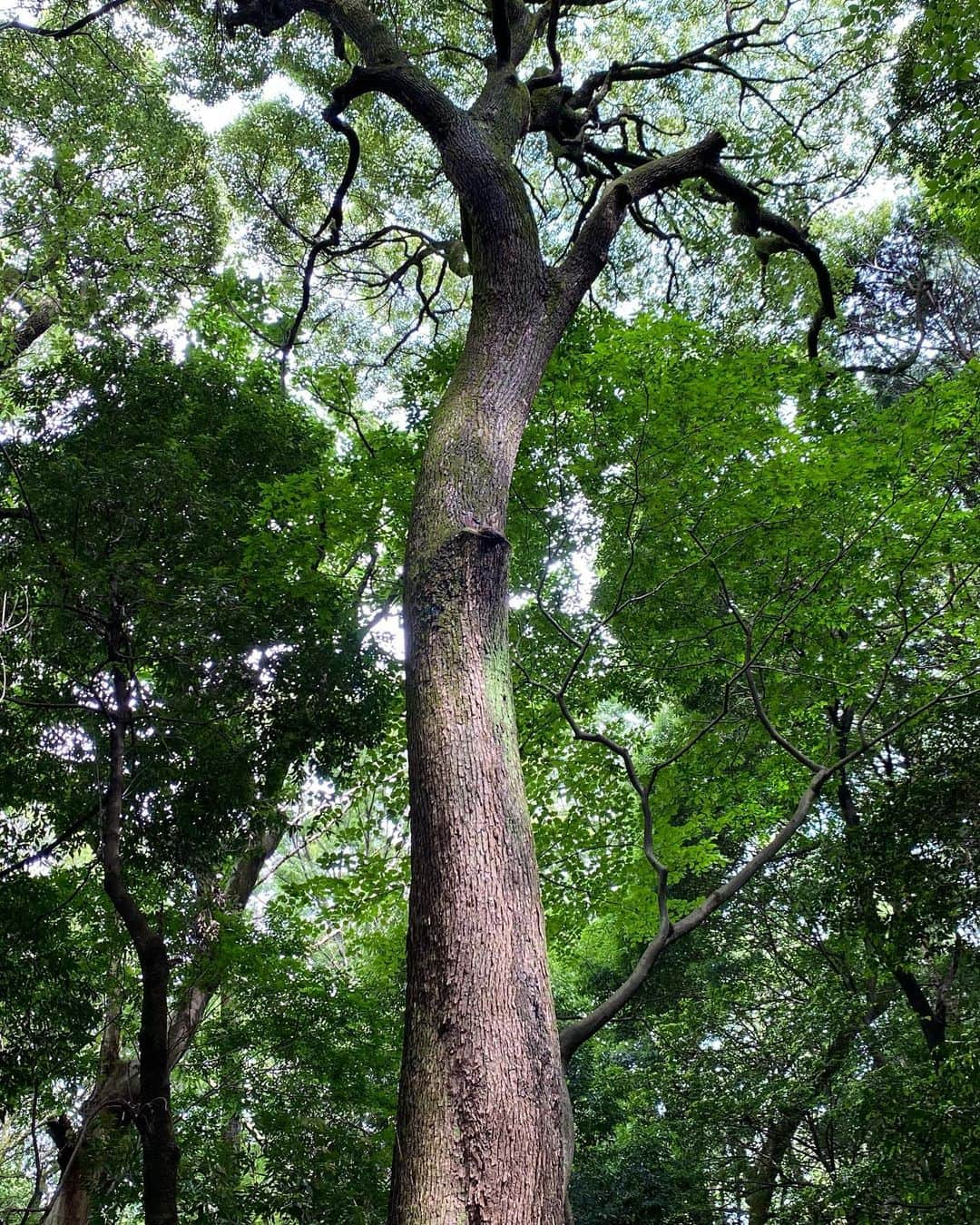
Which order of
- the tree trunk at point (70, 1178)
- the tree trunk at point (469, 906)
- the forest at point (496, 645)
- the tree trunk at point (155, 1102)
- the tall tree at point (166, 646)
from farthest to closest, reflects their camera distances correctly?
the tall tree at point (166, 646), the tree trunk at point (70, 1178), the forest at point (496, 645), the tree trunk at point (155, 1102), the tree trunk at point (469, 906)

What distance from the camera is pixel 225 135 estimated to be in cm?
1093

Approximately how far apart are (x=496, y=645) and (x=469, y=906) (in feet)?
2.73

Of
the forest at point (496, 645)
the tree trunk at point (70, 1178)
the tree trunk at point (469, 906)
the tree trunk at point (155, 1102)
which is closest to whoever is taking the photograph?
the tree trunk at point (469, 906)

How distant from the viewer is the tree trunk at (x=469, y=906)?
1.43m

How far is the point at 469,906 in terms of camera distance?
172 cm

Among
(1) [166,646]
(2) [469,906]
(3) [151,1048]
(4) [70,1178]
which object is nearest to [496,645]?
(2) [469,906]

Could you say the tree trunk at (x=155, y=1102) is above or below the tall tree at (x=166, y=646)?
below

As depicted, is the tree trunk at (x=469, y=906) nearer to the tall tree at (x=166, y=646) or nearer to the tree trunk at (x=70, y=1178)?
the tall tree at (x=166, y=646)

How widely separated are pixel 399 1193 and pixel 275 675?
16.2ft

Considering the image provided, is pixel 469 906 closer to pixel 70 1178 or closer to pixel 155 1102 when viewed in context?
pixel 155 1102

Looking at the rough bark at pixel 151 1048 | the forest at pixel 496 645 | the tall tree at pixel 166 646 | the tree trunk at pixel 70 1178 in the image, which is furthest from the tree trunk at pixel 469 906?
the tree trunk at pixel 70 1178

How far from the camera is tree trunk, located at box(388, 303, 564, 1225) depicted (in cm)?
143

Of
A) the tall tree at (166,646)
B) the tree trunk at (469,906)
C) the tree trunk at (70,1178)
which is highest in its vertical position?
the tall tree at (166,646)

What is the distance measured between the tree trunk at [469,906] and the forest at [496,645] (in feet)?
0.07
